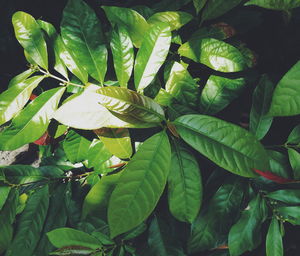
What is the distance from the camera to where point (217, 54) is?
2.60 feet

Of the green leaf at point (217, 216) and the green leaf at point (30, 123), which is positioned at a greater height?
the green leaf at point (30, 123)

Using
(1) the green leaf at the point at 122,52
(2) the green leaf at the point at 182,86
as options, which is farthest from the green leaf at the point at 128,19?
(2) the green leaf at the point at 182,86

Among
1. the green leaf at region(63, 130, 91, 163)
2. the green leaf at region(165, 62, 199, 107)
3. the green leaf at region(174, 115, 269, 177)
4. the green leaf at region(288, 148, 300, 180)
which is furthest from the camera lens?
the green leaf at region(63, 130, 91, 163)

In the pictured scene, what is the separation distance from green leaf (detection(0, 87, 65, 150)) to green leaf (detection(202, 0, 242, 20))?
1.94 ft

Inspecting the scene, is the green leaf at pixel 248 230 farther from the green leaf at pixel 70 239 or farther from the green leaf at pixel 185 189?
the green leaf at pixel 70 239

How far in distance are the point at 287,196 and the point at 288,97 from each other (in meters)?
0.35

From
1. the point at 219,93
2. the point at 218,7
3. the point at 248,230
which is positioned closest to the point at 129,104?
the point at 219,93

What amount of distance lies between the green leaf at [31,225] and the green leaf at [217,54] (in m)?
0.77

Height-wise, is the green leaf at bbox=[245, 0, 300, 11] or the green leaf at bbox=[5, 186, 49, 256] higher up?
the green leaf at bbox=[245, 0, 300, 11]

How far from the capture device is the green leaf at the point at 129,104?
23.9 inches

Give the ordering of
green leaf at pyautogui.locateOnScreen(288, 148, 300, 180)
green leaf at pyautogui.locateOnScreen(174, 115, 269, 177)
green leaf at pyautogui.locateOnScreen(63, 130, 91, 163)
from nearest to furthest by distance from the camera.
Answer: green leaf at pyautogui.locateOnScreen(174, 115, 269, 177) < green leaf at pyautogui.locateOnScreen(288, 148, 300, 180) < green leaf at pyautogui.locateOnScreen(63, 130, 91, 163)

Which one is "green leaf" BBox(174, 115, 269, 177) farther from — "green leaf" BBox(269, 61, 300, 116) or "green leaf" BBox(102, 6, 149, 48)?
"green leaf" BBox(102, 6, 149, 48)

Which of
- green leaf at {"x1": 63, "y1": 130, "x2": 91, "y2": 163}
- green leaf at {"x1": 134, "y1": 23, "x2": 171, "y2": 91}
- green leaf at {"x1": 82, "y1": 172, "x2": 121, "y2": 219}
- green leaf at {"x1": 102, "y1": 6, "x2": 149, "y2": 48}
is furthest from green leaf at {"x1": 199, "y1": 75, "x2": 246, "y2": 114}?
green leaf at {"x1": 63, "y1": 130, "x2": 91, "y2": 163}

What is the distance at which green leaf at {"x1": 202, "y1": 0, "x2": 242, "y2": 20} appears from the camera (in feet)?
2.52
